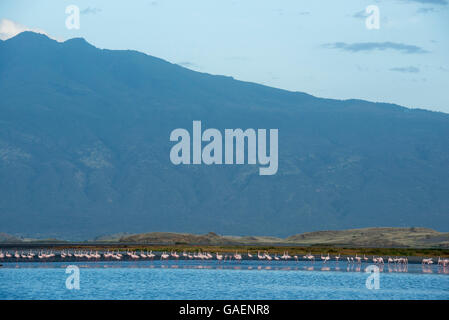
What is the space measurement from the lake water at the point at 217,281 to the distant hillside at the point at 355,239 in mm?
40491

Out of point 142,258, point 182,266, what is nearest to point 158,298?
point 182,266

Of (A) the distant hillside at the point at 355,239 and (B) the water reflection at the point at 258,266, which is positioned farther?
(A) the distant hillside at the point at 355,239

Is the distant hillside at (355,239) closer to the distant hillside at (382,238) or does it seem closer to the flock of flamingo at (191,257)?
the distant hillside at (382,238)

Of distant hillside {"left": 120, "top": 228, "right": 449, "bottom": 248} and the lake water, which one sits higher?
distant hillside {"left": 120, "top": 228, "right": 449, "bottom": 248}

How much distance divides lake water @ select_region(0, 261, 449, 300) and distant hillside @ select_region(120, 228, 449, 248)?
133ft

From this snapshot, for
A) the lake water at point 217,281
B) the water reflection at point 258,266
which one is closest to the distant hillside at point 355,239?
the water reflection at point 258,266

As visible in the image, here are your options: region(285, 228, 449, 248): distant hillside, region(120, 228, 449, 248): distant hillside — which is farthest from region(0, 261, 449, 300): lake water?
region(120, 228, 449, 248): distant hillside

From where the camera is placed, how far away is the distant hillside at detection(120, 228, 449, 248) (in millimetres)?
142375

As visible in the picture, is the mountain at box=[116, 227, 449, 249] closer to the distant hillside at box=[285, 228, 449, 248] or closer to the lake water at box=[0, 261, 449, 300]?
the distant hillside at box=[285, 228, 449, 248]

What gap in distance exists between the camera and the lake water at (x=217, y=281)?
68562mm

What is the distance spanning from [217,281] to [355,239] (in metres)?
83.3
